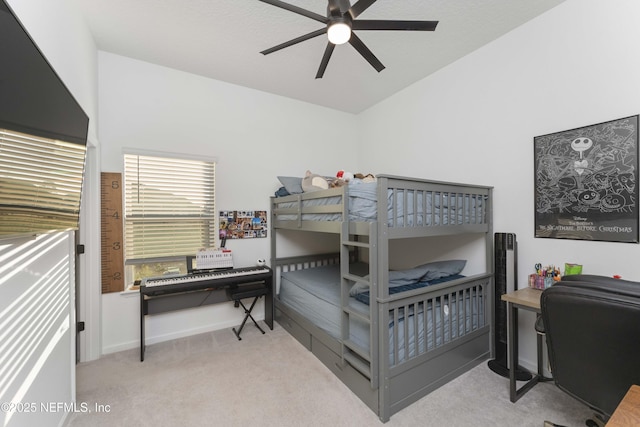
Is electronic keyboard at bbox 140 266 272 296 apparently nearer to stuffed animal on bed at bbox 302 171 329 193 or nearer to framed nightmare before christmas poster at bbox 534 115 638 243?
stuffed animal on bed at bbox 302 171 329 193

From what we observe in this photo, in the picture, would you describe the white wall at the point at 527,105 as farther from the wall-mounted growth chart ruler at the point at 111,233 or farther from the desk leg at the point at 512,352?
the wall-mounted growth chart ruler at the point at 111,233

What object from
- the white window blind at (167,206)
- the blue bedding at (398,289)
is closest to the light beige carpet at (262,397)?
the blue bedding at (398,289)

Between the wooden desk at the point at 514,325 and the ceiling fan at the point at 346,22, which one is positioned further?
the wooden desk at the point at 514,325

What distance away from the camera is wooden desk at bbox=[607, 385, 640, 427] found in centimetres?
76

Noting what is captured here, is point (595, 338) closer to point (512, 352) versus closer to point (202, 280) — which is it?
point (512, 352)

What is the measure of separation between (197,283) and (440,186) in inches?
97.8

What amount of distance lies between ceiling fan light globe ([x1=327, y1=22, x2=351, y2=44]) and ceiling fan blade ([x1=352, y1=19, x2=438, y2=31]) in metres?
0.07

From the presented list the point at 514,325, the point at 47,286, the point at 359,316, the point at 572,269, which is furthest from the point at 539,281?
the point at 47,286

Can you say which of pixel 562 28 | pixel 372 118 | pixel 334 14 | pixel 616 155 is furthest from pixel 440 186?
pixel 372 118

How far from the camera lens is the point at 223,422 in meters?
1.78

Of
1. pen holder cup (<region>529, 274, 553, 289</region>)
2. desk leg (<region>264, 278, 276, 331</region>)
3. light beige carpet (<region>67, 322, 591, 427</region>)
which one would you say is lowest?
light beige carpet (<region>67, 322, 591, 427</region>)

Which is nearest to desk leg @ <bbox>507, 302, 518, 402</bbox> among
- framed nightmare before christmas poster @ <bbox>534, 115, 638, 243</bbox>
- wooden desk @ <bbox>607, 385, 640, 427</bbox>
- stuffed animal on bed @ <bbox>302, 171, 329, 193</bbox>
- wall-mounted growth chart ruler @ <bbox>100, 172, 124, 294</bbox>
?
framed nightmare before christmas poster @ <bbox>534, 115, 638, 243</bbox>

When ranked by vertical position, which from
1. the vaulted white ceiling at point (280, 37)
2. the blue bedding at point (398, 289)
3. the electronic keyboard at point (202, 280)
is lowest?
the electronic keyboard at point (202, 280)

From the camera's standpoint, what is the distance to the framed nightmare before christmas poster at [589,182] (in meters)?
1.81
